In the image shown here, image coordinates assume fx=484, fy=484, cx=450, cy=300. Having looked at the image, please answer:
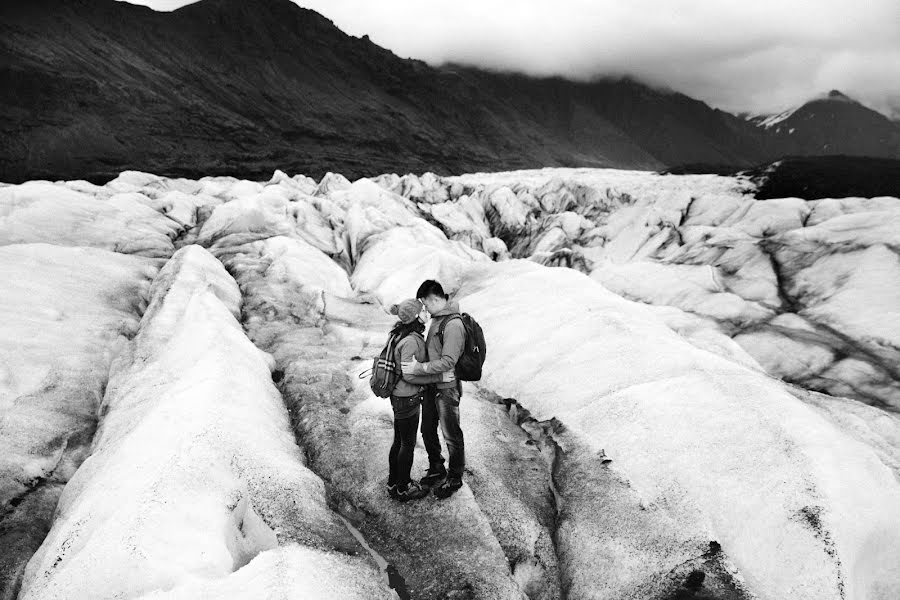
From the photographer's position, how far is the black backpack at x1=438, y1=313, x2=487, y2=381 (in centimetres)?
621

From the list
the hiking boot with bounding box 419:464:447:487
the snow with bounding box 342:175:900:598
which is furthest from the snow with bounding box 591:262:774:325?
the hiking boot with bounding box 419:464:447:487

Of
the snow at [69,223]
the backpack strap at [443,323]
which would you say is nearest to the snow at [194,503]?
the backpack strap at [443,323]

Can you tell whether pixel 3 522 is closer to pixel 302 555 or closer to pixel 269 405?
pixel 269 405

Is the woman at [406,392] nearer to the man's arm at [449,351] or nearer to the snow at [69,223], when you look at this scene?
the man's arm at [449,351]

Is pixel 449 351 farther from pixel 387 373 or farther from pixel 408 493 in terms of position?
pixel 408 493

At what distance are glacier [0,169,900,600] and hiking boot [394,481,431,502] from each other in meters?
0.20

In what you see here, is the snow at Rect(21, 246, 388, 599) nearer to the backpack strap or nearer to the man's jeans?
the man's jeans

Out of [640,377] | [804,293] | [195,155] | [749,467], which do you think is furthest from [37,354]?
[195,155]

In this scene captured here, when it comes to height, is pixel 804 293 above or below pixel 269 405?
above

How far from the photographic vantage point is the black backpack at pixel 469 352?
6.21 metres

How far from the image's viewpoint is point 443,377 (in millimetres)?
6227

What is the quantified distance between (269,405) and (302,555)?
4.25 m

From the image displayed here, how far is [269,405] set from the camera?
944 cm

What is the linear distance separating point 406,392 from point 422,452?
2322 millimetres
